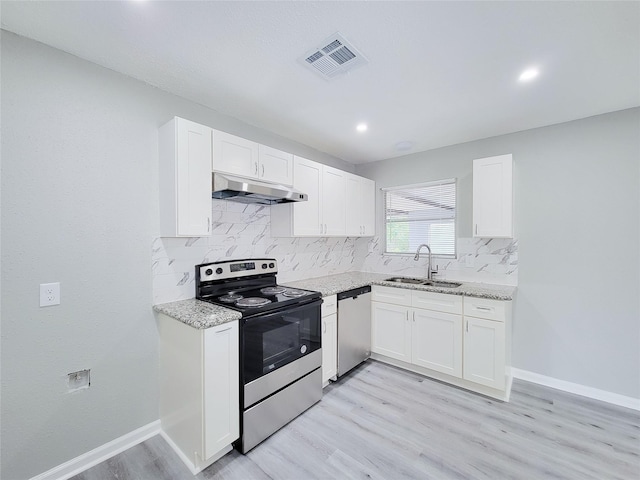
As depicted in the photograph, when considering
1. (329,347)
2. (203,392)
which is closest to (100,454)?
(203,392)

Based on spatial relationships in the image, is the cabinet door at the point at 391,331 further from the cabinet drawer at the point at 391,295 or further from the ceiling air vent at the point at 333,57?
the ceiling air vent at the point at 333,57

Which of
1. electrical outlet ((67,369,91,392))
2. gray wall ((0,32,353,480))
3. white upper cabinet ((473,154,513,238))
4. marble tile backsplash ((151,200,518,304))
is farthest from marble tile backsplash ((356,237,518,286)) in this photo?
electrical outlet ((67,369,91,392))

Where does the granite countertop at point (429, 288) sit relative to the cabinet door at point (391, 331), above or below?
above

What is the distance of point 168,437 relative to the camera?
2025 millimetres

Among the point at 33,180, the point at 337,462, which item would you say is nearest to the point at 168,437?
the point at 337,462

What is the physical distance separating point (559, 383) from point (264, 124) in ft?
12.7

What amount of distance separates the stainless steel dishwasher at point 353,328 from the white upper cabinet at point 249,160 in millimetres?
1330

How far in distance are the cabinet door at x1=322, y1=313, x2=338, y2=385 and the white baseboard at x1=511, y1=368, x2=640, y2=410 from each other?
6.36ft

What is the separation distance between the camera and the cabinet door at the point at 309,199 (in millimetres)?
2826

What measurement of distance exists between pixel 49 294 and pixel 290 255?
1999mm

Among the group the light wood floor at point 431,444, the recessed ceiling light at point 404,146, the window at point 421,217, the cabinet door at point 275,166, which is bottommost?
the light wood floor at point 431,444

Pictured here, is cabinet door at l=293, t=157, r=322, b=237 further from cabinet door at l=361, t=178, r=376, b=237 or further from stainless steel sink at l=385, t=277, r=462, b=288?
stainless steel sink at l=385, t=277, r=462, b=288

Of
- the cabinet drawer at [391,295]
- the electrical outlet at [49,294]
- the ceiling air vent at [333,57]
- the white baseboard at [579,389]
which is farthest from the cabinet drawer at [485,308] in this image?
the electrical outlet at [49,294]

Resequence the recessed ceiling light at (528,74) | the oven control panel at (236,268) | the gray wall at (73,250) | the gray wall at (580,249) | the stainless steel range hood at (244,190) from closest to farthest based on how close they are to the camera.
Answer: the gray wall at (73,250) → the recessed ceiling light at (528,74) → the stainless steel range hood at (244,190) → the oven control panel at (236,268) → the gray wall at (580,249)
